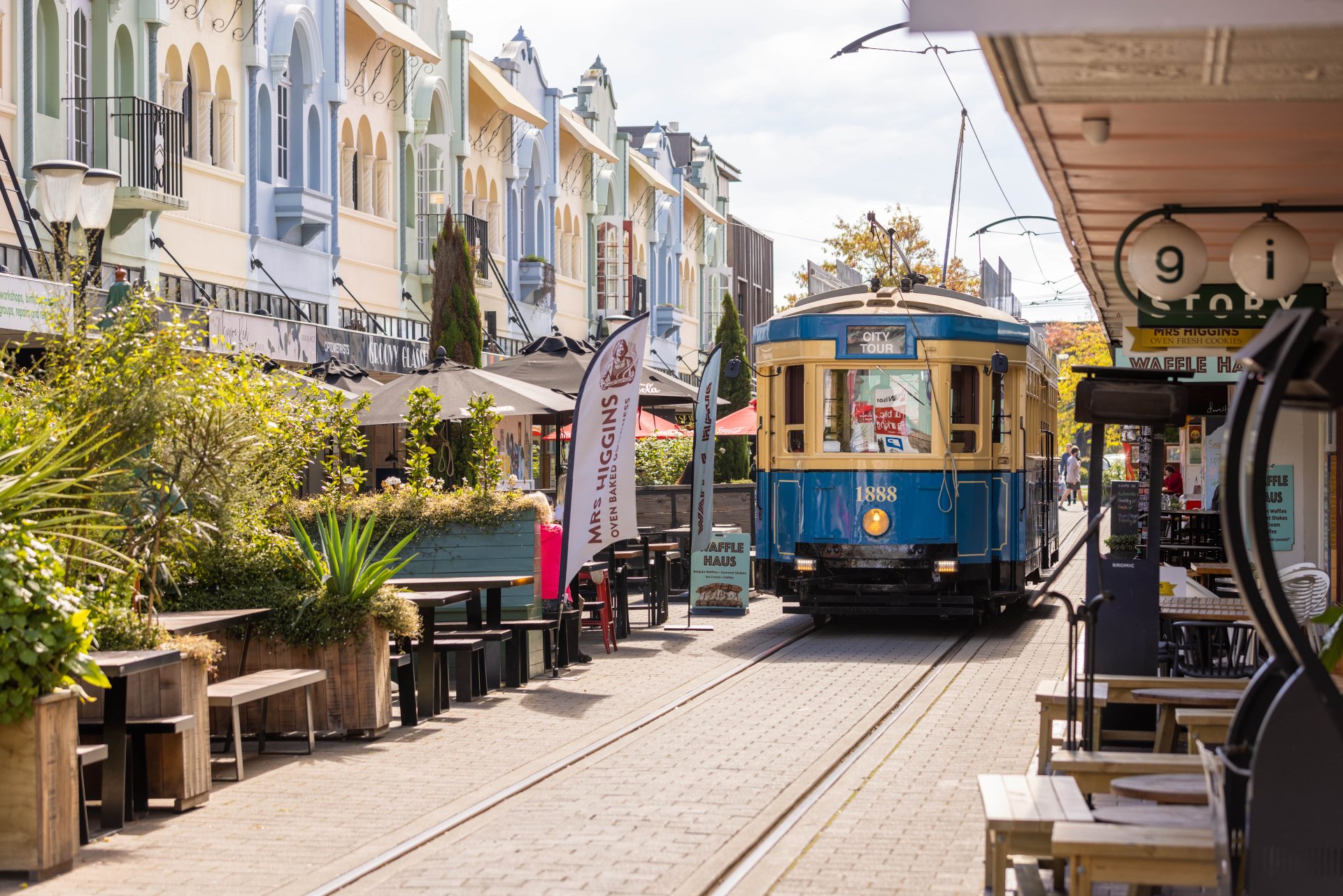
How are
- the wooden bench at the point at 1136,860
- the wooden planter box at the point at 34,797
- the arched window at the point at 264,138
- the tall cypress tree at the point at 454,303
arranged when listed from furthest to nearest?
1. the arched window at the point at 264,138
2. the tall cypress tree at the point at 454,303
3. the wooden planter box at the point at 34,797
4. the wooden bench at the point at 1136,860

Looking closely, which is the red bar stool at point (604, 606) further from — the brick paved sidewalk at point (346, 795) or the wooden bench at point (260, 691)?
the wooden bench at point (260, 691)

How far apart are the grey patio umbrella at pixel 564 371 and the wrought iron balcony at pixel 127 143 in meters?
4.68

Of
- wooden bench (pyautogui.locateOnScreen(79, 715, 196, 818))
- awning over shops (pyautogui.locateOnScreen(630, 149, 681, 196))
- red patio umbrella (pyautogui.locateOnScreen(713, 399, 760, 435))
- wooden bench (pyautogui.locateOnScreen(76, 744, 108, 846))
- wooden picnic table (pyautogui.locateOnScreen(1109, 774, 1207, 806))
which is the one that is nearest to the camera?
wooden picnic table (pyautogui.locateOnScreen(1109, 774, 1207, 806))

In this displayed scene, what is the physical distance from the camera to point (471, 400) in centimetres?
1605

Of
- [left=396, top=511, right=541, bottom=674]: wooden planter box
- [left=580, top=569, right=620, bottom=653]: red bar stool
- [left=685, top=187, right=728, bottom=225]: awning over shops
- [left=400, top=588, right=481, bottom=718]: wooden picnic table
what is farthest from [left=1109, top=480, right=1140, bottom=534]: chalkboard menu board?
[left=685, top=187, right=728, bottom=225]: awning over shops

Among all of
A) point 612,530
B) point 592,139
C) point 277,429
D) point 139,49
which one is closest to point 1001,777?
point 277,429

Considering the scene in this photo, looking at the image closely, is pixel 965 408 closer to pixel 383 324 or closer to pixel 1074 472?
pixel 383 324

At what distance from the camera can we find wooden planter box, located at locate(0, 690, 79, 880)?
23.6 feet

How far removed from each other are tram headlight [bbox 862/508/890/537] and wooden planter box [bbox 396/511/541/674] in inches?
157

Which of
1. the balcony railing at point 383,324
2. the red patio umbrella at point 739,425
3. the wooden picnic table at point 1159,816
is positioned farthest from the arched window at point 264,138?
the wooden picnic table at point 1159,816

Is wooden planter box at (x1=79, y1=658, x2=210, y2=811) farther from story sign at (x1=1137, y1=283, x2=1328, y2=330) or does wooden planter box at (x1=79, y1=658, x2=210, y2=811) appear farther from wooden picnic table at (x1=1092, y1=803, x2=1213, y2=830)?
story sign at (x1=1137, y1=283, x2=1328, y2=330)

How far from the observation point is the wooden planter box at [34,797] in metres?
7.18

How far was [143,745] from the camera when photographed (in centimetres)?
859

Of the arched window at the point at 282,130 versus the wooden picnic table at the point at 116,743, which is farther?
the arched window at the point at 282,130
